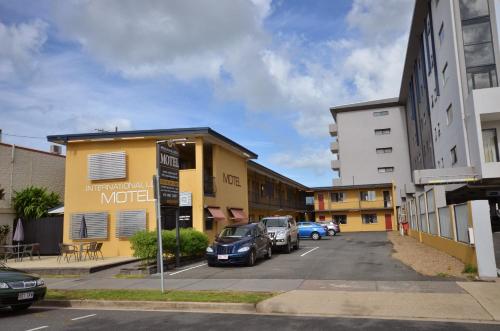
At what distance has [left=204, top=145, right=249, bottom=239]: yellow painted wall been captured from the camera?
2542cm

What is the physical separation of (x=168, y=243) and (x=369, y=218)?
42.9m

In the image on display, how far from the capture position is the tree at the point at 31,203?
1038 inches

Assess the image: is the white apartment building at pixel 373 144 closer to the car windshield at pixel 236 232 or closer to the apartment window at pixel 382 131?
the apartment window at pixel 382 131

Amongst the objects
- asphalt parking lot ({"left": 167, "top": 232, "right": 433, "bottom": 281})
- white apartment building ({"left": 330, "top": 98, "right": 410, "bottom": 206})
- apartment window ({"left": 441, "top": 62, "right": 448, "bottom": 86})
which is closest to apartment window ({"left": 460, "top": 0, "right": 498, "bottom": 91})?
apartment window ({"left": 441, "top": 62, "right": 448, "bottom": 86})

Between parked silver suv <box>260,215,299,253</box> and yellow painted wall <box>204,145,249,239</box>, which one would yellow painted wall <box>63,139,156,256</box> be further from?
parked silver suv <box>260,215,299,253</box>

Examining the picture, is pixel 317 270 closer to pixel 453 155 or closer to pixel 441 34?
pixel 453 155

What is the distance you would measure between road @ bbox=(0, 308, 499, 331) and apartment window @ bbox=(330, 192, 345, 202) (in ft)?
163

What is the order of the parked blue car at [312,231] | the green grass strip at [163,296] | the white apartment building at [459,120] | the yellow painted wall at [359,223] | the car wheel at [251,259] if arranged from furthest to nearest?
the yellow painted wall at [359,223] → the parked blue car at [312,231] → the car wheel at [251,259] → the white apartment building at [459,120] → the green grass strip at [163,296]

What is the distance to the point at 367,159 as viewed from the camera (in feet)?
214

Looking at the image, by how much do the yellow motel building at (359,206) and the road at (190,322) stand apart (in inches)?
1934

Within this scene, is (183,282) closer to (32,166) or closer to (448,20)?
(32,166)

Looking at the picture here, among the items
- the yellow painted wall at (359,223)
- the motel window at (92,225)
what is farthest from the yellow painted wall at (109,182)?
the yellow painted wall at (359,223)

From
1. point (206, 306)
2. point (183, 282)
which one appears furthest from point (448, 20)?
point (206, 306)

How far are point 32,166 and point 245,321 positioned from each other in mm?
24017
